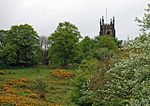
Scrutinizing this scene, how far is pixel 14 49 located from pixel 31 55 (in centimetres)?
378

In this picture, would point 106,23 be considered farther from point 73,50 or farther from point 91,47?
point 73,50

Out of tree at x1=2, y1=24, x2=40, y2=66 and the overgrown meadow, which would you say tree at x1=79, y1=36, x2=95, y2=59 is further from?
tree at x1=2, y1=24, x2=40, y2=66

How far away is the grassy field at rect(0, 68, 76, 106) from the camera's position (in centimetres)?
4020

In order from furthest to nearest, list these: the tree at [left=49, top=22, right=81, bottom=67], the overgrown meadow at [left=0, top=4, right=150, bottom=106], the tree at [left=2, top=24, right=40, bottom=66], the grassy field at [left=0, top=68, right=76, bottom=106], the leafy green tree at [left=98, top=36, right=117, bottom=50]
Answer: the leafy green tree at [left=98, top=36, right=117, bottom=50] < the tree at [left=2, top=24, right=40, bottom=66] < the tree at [left=49, top=22, right=81, bottom=67] < the grassy field at [left=0, top=68, right=76, bottom=106] < the overgrown meadow at [left=0, top=4, right=150, bottom=106]

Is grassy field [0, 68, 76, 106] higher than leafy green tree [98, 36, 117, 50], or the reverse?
leafy green tree [98, 36, 117, 50]

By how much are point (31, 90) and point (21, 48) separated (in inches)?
1285

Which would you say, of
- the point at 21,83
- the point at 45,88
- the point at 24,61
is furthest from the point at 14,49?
the point at 45,88

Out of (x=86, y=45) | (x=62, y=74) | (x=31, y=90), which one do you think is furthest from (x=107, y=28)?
(x=31, y=90)

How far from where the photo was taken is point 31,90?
52562 millimetres

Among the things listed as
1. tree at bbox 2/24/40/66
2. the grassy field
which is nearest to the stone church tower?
tree at bbox 2/24/40/66

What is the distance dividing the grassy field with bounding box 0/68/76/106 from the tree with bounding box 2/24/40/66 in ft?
39.0

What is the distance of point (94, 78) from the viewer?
3070cm

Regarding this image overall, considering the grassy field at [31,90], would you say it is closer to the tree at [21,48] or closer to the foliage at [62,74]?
the foliage at [62,74]

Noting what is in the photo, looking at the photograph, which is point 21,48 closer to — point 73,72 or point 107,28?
point 73,72
